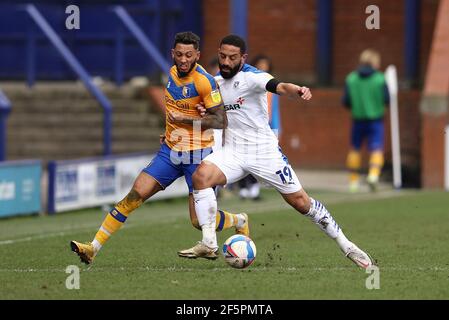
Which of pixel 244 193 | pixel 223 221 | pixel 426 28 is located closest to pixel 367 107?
pixel 244 193

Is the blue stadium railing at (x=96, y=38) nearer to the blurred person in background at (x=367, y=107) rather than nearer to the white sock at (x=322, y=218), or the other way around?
the blurred person in background at (x=367, y=107)

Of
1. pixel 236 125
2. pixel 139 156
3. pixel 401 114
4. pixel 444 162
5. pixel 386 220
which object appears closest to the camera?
pixel 236 125

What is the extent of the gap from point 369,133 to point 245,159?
1018 cm

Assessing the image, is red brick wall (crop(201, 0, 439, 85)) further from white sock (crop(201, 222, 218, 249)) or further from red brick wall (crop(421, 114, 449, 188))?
white sock (crop(201, 222, 218, 249))

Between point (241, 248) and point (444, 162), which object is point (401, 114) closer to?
point (444, 162)

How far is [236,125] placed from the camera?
425 inches

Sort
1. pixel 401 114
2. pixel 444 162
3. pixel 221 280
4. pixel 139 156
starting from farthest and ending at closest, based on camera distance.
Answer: pixel 401 114
pixel 444 162
pixel 139 156
pixel 221 280

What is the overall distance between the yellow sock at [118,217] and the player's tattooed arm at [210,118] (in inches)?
29.7

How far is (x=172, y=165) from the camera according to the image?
11242 millimetres

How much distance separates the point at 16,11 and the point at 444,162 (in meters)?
8.32

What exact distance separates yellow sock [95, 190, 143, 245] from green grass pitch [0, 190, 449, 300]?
295 millimetres

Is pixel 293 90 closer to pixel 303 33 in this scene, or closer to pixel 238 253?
pixel 238 253

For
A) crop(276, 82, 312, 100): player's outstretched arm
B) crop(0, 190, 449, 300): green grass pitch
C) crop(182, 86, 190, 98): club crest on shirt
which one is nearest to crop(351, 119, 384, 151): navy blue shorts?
crop(0, 190, 449, 300): green grass pitch
